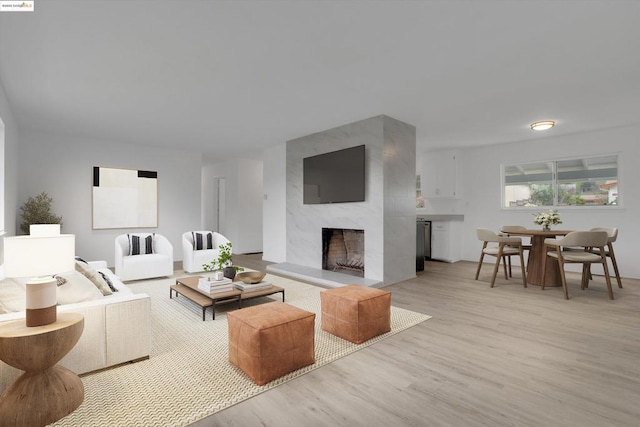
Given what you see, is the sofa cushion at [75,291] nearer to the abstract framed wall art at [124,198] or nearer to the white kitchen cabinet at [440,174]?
the abstract framed wall art at [124,198]

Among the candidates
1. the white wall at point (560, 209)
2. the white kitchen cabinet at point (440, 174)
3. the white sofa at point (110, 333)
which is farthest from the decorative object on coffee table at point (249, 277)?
the white wall at point (560, 209)

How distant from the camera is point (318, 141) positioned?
5.81m

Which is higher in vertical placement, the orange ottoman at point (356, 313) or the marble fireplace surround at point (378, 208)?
the marble fireplace surround at point (378, 208)

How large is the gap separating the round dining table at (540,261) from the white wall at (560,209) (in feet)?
4.50

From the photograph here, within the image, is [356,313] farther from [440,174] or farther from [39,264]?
[440,174]

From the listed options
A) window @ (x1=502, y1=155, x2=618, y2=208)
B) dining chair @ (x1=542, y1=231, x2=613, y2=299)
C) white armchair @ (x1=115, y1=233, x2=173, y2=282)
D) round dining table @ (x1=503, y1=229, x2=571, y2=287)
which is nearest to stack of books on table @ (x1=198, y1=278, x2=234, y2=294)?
white armchair @ (x1=115, y1=233, x2=173, y2=282)

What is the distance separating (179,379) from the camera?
2139 millimetres

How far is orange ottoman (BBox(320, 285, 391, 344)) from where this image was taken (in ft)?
8.93

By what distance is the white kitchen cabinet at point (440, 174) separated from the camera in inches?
282

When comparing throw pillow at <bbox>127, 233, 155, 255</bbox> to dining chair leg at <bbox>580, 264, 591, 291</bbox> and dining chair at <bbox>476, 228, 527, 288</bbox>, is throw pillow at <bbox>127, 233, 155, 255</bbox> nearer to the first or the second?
dining chair at <bbox>476, 228, 527, 288</bbox>

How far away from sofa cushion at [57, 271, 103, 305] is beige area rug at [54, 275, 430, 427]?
0.54 metres

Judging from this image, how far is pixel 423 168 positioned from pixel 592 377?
5924 mm

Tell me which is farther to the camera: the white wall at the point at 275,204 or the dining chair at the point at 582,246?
the white wall at the point at 275,204

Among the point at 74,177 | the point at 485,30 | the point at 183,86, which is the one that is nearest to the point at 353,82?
the point at 485,30
